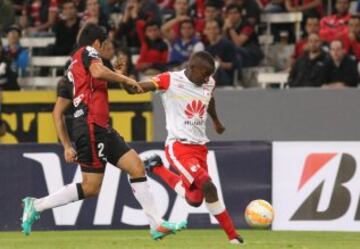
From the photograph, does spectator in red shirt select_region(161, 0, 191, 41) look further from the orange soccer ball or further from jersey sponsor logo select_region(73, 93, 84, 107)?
jersey sponsor logo select_region(73, 93, 84, 107)

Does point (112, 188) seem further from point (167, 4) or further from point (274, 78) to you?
point (167, 4)

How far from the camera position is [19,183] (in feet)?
49.8

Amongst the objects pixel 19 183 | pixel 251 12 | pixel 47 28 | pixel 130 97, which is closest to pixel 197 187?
pixel 19 183

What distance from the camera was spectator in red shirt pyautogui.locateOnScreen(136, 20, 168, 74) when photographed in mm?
18891

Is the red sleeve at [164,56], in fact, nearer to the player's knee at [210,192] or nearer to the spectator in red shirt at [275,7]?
the spectator in red shirt at [275,7]

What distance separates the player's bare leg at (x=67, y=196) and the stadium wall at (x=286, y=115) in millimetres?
5746

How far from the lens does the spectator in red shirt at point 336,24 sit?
18281 mm

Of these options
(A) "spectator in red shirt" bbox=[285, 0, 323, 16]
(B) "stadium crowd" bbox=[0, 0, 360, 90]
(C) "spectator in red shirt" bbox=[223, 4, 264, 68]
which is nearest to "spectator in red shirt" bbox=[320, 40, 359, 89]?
(B) "stadium crowd" bbox=[0, 0, 360, 90]

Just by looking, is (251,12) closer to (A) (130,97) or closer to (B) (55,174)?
(A) (130,97)

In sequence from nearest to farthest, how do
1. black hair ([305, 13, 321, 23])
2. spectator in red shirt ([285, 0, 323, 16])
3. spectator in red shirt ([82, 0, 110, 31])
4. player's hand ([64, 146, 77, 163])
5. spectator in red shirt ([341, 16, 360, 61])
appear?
player's hand ([64, 146, 77, 163]), spectator in red shirt ([341, 16, 360, 61]), black hair ([305, 13, 321, 23]), spectator in red shirt ([82, 0, 110, 31]), spectator in red shirt ([285, 0, 323, 16])

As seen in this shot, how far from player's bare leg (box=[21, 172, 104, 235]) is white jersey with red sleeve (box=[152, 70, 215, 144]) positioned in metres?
1.00

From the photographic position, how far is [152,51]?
19047mm

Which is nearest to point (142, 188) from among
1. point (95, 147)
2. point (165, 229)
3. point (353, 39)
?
point (165, 229)

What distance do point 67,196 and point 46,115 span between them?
6.12m
